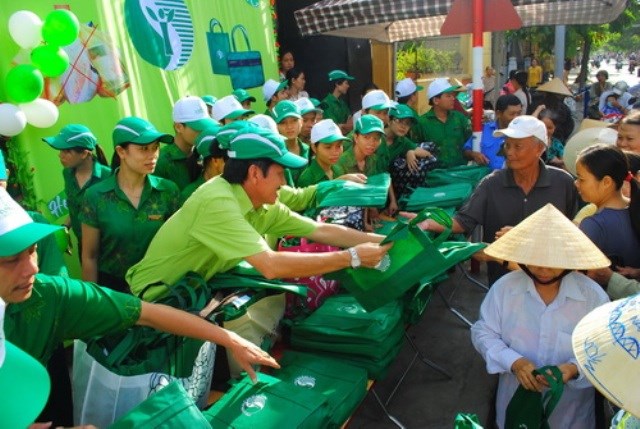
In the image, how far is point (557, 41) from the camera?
37.8 feet

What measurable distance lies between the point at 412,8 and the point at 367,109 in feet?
5.59

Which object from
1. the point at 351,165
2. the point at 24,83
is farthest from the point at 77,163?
the point at 351,165

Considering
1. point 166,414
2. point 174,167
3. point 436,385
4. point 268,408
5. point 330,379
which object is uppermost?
point 174,167

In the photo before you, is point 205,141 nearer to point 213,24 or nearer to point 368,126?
point 368,126

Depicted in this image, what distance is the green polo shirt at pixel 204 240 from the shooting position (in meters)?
2.20

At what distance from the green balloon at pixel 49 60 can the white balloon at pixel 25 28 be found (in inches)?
2.7

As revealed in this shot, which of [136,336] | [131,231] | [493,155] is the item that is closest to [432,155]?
[493,155]

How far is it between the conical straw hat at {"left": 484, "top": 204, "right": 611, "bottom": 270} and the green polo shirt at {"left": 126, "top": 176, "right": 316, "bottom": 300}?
0.99 m

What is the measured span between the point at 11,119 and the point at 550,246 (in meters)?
3.11

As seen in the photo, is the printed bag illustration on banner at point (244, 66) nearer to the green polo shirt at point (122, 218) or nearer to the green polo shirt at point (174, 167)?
the green polo shirt at point (174, 167)

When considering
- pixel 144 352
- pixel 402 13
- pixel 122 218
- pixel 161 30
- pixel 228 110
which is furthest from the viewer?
pixel 402 13

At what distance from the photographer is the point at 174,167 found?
375 cm

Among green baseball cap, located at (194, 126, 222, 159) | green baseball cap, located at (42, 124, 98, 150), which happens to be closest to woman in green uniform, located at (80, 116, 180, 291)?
green baseball cap, located at (194, 126, 222, 159)

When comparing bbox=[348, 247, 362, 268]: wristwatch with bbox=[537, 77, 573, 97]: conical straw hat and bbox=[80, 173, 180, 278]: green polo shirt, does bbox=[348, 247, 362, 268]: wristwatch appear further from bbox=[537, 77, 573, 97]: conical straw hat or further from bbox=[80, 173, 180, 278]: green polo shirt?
bbox=[537, 77, 573, 97]: conical straw hat
